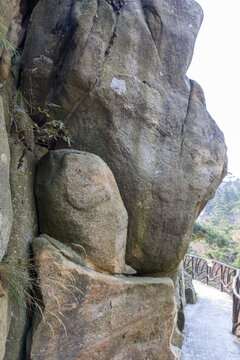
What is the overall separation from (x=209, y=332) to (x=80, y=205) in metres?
5.26

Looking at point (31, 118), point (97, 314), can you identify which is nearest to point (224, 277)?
point (97, 314)

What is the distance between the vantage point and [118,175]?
363 cm

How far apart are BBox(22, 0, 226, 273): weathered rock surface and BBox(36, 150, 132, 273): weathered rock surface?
471 mm

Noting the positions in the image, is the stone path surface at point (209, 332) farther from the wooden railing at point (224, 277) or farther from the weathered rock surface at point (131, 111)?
the weathered rock surface at point (131, 111)

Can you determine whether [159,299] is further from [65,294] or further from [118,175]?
[118,175]

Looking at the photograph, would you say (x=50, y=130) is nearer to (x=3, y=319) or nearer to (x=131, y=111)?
(x=131, y=111)

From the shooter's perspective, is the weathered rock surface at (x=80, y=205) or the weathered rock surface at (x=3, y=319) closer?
the weathered rock surface at (x=3, y=319)

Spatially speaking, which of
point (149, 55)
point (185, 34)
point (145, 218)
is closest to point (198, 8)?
point (185, 34)

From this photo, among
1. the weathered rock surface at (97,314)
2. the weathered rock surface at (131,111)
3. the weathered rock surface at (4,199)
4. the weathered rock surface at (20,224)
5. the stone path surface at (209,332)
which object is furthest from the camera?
the stone path surface at (209,332)

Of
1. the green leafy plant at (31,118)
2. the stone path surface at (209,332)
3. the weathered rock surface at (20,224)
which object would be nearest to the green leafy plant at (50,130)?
the green leafy plant at (31,118)

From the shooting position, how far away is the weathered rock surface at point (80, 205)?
3020mm

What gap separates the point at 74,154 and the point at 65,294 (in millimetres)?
1468

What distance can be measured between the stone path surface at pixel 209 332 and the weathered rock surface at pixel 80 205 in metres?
3.25

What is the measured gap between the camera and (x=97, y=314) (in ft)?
9.84
